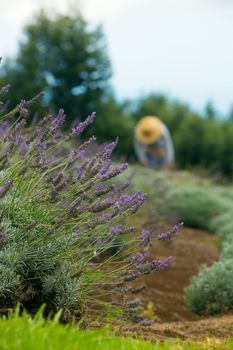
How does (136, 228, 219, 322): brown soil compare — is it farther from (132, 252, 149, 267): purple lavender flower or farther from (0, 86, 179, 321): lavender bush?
(0, 86, 179, 321): lavender bush

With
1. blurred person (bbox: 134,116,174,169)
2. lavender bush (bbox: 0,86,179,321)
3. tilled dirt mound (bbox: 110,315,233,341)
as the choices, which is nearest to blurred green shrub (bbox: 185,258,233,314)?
tilled dirt mound (bbox: 110,315,233,341)

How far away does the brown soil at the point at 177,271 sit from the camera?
253 inches

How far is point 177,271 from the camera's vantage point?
323 inches

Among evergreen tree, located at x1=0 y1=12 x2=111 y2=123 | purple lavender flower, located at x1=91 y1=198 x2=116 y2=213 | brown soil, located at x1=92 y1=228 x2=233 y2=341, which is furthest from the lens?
evergreen tree, located at x1=0 y1=12 x2=111 y2=123

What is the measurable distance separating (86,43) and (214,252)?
22.8 meters

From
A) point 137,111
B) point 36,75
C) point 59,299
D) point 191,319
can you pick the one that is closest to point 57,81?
point 36,75

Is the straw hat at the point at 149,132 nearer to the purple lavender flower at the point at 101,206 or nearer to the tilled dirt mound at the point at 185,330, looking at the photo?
the tilled dirt mound at the point at 185,330

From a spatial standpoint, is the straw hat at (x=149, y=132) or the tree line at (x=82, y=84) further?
the tree line at (x=82, y=84)

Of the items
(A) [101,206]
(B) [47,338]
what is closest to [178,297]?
(A) [101,206]

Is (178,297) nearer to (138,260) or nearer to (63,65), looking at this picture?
(138,260)

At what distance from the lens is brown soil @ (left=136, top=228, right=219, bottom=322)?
6.43 m

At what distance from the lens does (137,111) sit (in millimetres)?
36719

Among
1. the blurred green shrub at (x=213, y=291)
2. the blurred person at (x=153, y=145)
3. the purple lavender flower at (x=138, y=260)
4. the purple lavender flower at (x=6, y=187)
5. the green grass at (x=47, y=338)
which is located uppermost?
the blurred person at (x=153, y=145)

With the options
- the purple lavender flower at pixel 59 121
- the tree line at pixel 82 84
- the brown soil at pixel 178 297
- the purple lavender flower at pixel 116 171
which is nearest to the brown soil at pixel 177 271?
the brown soil at pixel 178 297
